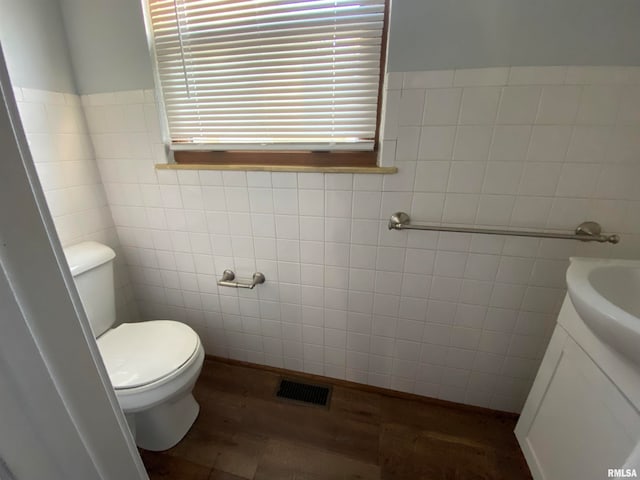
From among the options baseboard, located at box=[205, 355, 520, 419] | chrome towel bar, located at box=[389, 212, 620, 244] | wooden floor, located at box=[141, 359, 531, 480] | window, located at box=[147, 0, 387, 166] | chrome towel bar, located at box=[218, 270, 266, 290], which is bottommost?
wooden floor, located at box=[141, 359, 531, 480]

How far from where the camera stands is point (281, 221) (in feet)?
4.14

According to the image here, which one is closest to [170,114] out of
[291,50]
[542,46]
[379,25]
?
[291,50]

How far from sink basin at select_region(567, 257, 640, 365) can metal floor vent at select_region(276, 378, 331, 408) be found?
115cm

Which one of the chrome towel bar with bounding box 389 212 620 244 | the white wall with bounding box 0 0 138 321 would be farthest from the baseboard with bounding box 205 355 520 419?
the white wall with bounding box 0 0 138 321

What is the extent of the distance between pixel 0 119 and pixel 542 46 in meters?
1.26

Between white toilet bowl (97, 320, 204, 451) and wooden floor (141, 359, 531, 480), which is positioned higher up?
white toilet bowl (97, 320, 204, 451)

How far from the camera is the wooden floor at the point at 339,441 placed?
45.5 inches

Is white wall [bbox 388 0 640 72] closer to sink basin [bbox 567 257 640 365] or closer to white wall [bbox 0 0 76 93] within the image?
sink basin [bbox 567 257 640 365]

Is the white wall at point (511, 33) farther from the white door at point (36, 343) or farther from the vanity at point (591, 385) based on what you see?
the white door at point (36, 343)

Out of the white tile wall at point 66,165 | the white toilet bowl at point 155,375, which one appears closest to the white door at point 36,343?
the white toilet bowl at point 155,375

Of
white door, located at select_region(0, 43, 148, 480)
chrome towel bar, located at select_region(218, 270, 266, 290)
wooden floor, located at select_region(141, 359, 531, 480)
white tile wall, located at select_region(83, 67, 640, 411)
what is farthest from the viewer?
chrome towel bar, located at select_region(218, 270, 266, 290)

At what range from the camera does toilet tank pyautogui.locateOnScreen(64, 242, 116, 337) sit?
1212 mm

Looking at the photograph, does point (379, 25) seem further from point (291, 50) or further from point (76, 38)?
point (76, 38)

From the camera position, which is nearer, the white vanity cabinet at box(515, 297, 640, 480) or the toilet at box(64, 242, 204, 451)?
the white vanity cabinet at box(515, 297, 640, 480)
